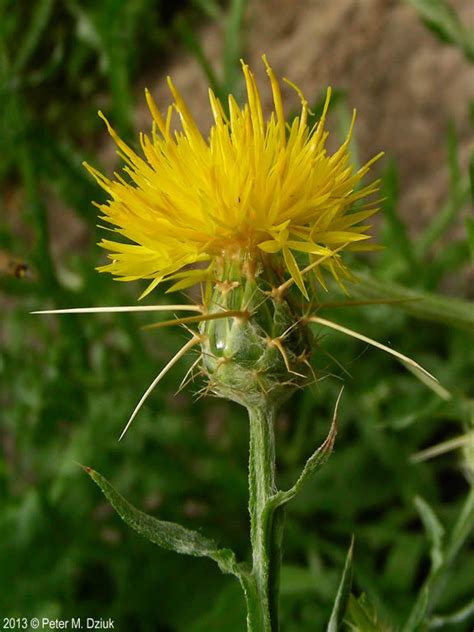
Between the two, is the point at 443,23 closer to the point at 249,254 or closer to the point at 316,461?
→ the point at 249,254

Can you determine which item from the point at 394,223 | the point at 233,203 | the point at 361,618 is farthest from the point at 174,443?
the point at 233,203

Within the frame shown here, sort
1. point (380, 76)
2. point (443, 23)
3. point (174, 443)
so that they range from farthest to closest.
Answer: point (380, 76) → point (174, 443) → point (443, 23)

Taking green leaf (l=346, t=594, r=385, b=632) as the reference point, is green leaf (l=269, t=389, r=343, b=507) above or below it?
above

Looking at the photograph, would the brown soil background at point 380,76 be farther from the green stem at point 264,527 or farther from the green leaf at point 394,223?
the green stem at point 264,527

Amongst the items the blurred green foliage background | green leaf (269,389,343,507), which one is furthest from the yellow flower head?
the blurred green foliage background

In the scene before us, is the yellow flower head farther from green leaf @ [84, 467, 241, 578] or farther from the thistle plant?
green leaf @ [84, 467, 241, 578]

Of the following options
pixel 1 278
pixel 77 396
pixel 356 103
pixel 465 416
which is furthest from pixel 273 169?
pixel 356 103

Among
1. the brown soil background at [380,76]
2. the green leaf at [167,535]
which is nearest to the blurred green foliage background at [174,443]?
the brown soil background at [380,76]
